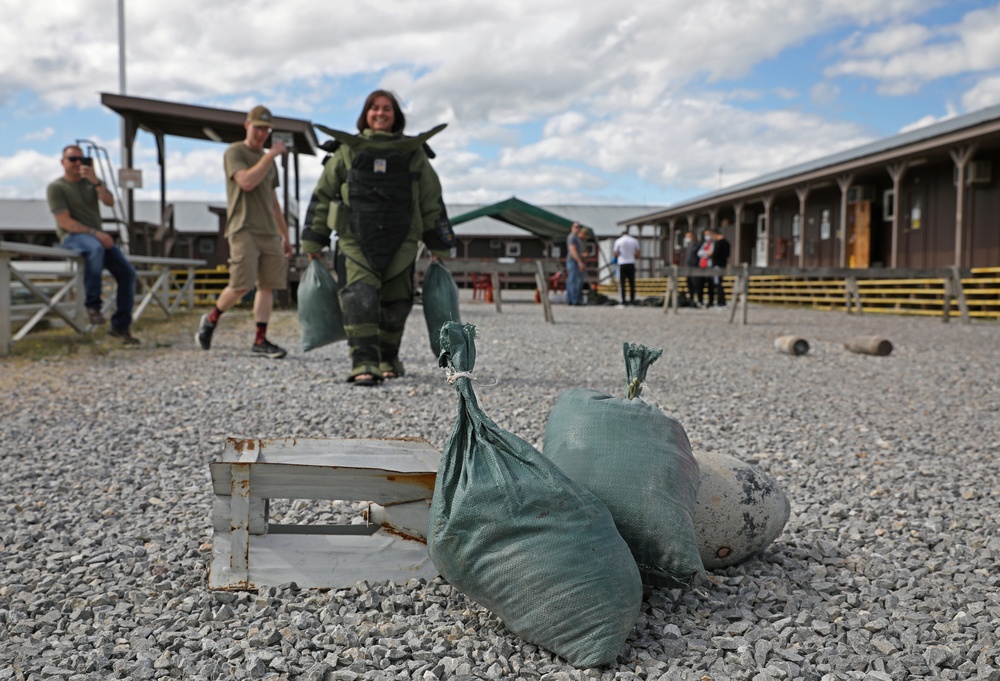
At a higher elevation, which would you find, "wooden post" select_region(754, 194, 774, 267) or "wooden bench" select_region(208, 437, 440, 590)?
"wooden post" select_region(754, 194, 774, 267)

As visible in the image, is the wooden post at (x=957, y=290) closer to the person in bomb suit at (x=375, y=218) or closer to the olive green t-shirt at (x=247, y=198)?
the person in bomb suit at (x=375, y=218)

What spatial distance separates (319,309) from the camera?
17.5 feet

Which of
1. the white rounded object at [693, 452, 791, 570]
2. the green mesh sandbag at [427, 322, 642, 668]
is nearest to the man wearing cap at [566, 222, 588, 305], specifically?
the white rounded object at [693, 452, 791, 570]

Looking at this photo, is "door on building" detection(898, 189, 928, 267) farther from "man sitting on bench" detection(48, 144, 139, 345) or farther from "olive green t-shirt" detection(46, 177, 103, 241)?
"olive green t-shirt" detection(46, 177, 103, 241)

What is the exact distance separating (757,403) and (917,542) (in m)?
2.54

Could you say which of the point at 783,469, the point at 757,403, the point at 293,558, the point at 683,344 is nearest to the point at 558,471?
the point at 293,558

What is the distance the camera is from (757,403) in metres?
4.98

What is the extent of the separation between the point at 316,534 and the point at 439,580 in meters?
0.38

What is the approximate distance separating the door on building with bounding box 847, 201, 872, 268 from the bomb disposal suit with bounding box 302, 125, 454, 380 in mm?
16028

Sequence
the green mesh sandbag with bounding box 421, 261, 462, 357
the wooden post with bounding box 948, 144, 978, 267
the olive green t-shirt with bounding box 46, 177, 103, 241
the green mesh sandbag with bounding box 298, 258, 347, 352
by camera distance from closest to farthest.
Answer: the green mesh sandbag with bounding box 421, 261, 462, 357, the green mesh sandbag with bounding box 298, 258, 347, 352, the olive green t-shirt with bounding box 46, 177, 103, 241, the wooden post with bounding box 948, 144, 978, 267

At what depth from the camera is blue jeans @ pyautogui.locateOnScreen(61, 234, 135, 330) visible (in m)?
7.33

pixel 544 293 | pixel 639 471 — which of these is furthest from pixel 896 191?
pixel 639 471

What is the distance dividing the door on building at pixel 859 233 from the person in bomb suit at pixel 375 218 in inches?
632

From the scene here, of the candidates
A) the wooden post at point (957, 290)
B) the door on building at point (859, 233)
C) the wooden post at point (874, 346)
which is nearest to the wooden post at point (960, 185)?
the wooden post at point (957, 290)
